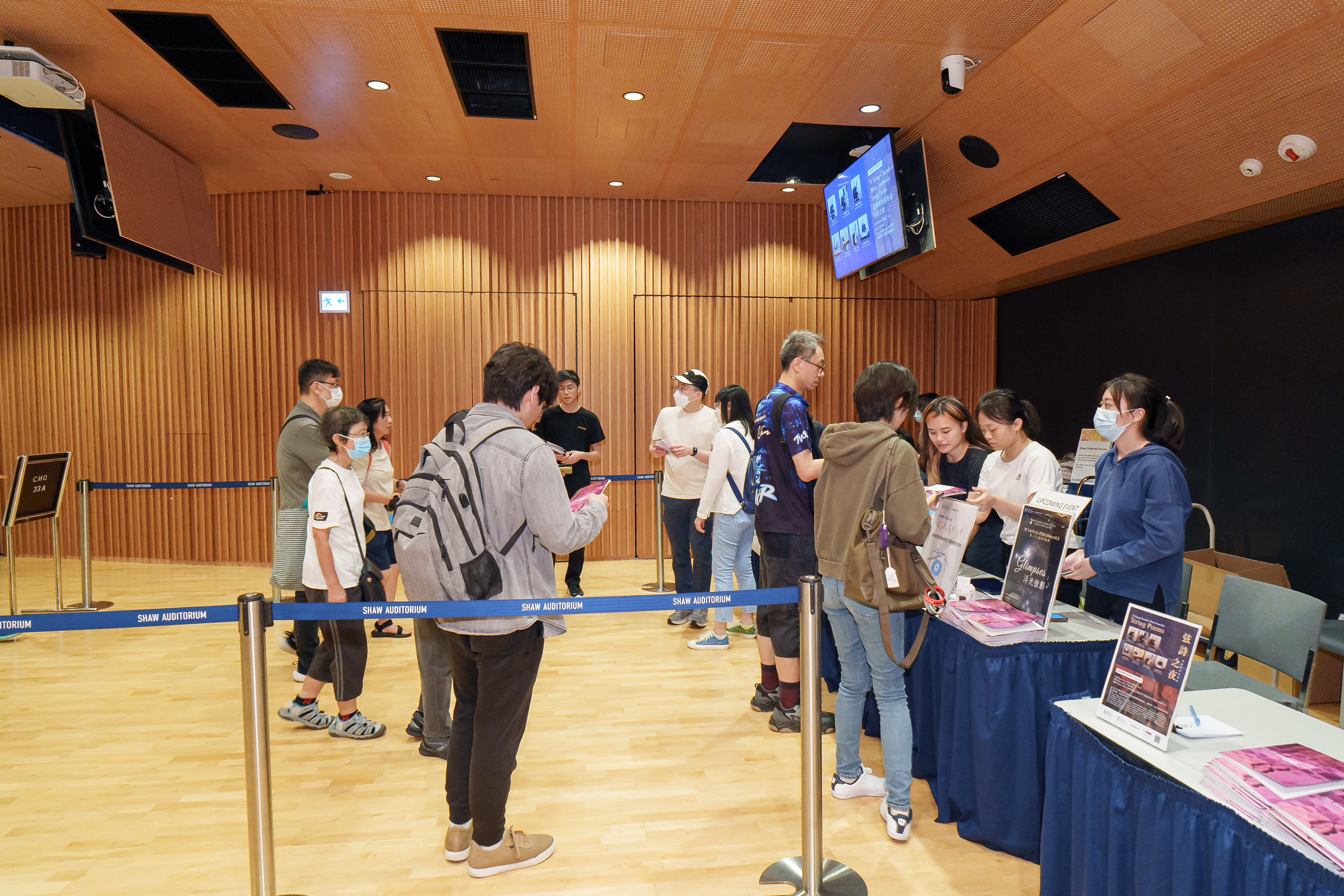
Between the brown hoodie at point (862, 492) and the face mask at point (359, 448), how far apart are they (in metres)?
2.07

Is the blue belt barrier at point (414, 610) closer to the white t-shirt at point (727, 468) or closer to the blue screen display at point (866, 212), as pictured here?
the white t-shirt at point (727, 468)

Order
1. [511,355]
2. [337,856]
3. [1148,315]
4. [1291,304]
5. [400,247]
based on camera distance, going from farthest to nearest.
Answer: [400,247], [1148,315], [1291,304], [337,856], [511,355]

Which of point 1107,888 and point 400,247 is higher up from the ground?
point 400,247

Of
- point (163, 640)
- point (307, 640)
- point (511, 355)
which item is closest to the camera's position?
point (511, 355)

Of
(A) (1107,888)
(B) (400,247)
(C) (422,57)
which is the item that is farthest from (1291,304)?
(B) (400,247)

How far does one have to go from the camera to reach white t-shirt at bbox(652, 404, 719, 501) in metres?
5.02

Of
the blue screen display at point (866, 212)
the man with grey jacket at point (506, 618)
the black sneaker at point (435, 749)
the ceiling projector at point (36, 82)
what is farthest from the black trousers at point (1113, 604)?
the ceiling projector at point (36, 82)

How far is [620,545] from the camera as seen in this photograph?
7.86 m

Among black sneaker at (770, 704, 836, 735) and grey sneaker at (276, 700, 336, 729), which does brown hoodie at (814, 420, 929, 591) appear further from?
grey sneaker at (276, 700, 336, 729)

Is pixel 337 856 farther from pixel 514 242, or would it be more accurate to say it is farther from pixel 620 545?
pixel 514 242

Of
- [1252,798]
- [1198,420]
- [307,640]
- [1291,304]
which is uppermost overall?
[1291,304]

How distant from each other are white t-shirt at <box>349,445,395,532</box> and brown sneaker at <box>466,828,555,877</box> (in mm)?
2526

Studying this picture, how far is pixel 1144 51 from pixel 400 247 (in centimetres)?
644

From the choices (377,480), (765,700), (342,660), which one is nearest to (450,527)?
(342,660)
